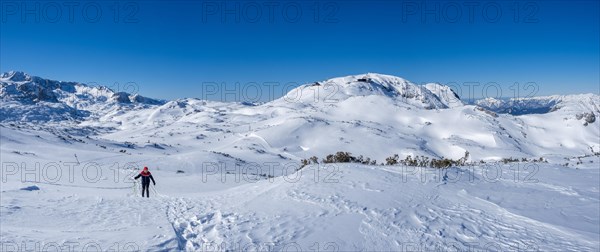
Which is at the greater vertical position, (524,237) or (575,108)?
(575,108)

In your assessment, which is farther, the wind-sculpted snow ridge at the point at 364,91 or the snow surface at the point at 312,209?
the wind-sculpted snow ridge at the point at 364,91

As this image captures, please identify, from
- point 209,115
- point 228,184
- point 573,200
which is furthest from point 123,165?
point 209,115

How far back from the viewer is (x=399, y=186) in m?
13.2

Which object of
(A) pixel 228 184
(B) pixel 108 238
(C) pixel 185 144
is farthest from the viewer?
(C) pixel 185 144

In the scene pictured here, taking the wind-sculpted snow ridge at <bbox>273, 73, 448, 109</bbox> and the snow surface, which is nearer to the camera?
the snow surface

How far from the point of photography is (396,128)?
63.8 m

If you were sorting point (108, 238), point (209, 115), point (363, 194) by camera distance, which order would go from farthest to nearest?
point (209, 115) → point (363, 194) → point (108, 238)

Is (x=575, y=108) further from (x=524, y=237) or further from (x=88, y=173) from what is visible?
(x=88, y=173)

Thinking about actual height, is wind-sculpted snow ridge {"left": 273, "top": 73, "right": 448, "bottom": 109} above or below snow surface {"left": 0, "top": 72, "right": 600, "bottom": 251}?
above

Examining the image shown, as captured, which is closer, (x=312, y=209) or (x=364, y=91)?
(x=312, y=209)

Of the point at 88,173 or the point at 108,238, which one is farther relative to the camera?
the point at 88,173

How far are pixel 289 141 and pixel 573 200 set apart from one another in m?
42.8

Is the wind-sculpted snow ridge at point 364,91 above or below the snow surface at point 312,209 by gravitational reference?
above

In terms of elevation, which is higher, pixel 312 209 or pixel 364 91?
pixel 364 91
